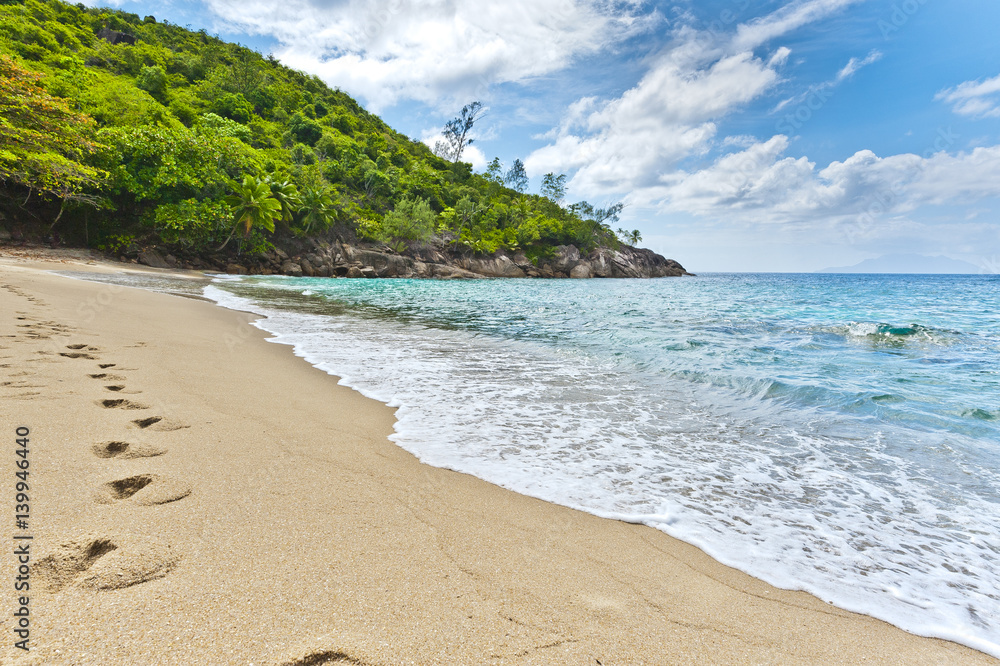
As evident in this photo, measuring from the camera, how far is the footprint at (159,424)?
10.8 ft

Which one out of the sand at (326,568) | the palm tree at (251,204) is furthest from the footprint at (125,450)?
the palm tree at (251,204)

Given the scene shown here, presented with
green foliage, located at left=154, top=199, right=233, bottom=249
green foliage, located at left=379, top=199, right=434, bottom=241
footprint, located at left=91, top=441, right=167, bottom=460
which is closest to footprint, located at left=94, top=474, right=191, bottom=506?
footprint, located at left=91, top=441, right=167, bottom=460

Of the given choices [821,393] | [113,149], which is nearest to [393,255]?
[113,149]

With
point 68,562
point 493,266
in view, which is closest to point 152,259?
point 68,562

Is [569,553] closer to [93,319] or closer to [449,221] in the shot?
[93,319]

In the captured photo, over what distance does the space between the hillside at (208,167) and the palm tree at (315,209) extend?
162 mm

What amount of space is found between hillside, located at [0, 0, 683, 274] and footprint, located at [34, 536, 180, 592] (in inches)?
926

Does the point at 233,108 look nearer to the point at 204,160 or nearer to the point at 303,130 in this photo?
the point at 303,130

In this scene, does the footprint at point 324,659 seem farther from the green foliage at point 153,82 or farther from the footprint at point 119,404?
the green foliage at point 153,82

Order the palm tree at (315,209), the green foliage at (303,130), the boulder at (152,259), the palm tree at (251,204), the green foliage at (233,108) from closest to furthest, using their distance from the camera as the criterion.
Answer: the boulder at (152,259) < the palm tree at (251,204) < the palm tree at (315,209) < the green foliage at (233,108) < the green foliage at (303,130)

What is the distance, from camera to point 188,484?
2.50 metres

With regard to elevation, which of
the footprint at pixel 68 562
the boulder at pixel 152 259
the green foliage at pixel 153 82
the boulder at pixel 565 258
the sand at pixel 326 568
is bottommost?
the sand at pixel 326 568

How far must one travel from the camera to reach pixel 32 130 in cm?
1722

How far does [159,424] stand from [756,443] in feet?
19.4
